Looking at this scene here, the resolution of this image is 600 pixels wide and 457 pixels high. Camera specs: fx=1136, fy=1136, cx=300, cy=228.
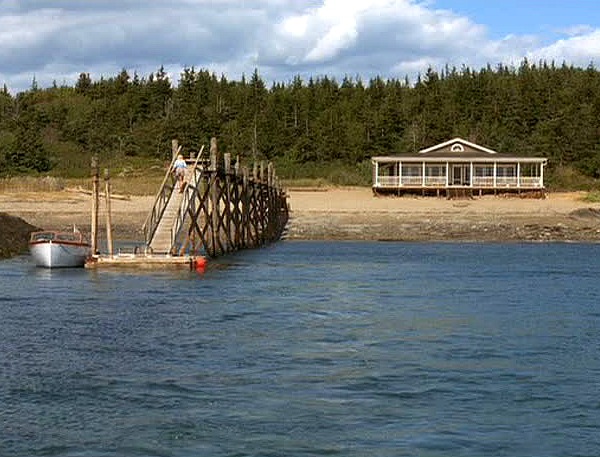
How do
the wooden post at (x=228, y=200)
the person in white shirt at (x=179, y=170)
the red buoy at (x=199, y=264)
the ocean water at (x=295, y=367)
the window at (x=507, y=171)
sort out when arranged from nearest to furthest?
the ocean water at (x=295, y=367) → the red buoy at (x=199, y=264) → the person in white shirt at (x=179, y=170) → the wooden post at (x=228, y=200) → the window at (x=507, y=171)

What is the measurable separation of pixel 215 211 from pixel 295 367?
23.3m

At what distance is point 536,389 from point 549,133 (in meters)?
81.9

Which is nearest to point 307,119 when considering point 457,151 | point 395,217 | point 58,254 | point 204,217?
point 457,151

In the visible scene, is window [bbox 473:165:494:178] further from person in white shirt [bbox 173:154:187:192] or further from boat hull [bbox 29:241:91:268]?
boat hull [bbox 29:241:91:268]

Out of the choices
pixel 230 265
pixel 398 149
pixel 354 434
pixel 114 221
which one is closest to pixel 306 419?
pixel 354 434

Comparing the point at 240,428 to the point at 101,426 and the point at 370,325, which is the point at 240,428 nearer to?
the point at 101,426

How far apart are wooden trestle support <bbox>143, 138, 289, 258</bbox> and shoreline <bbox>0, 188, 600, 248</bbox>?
309 centimetres

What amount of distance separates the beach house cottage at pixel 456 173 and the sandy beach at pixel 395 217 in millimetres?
3944

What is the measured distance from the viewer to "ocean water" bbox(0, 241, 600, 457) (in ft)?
44.5

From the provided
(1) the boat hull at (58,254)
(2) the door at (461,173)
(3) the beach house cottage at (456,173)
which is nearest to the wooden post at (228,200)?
(1) the boat hull at (58,254)

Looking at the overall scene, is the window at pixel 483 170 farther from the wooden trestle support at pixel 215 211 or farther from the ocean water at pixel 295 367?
the ocean water at pixel 295 367

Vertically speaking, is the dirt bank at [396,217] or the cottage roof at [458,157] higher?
the cottage roof at [458,157]

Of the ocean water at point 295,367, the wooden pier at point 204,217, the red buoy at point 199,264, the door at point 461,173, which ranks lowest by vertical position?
the ocean water at point 295,367

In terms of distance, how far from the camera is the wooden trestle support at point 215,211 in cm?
3728
